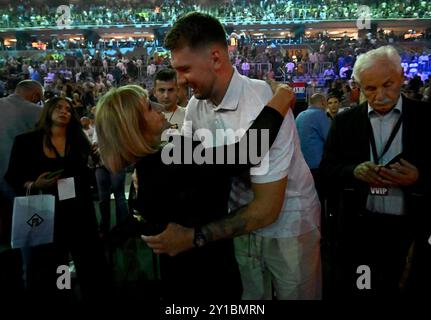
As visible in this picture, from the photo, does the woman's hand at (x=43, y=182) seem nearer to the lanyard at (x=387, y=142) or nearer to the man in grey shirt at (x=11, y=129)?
the man in grey shirt at (x=11, y=129)

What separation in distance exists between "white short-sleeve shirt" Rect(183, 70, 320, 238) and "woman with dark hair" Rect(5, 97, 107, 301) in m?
1.43

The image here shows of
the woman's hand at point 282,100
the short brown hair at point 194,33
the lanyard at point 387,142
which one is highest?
the short brown hair at point 194,33

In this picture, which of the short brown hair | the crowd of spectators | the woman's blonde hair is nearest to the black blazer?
the short brown hair

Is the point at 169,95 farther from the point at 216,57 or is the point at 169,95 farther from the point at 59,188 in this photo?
the point at 216,57

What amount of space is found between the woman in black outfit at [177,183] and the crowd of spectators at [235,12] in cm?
2621

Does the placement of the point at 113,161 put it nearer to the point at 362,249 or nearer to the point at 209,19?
the point at 209,19

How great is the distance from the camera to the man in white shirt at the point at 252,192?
4.23 ft

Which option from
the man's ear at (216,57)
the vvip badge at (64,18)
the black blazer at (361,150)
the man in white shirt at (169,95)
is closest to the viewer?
the man's ear at (216,57)

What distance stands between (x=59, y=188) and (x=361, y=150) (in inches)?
76.3

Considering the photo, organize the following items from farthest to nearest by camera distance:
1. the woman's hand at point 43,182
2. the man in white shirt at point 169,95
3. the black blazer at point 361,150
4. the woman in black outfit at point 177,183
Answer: the man in white shirt at point 169,95 → the woman's hand at point 43,182 → the black blazer at point 361,150 → the woman in black outfit at point 177,183

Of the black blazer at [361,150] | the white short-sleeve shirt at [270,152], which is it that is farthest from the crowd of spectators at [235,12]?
the white short-sleeve shirt at [270,152]

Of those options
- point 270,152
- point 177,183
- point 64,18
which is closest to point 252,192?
point 270,152

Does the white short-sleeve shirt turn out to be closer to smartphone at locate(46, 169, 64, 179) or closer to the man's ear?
the man's ear

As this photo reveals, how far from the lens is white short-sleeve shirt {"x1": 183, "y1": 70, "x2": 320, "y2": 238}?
133 centimetres
